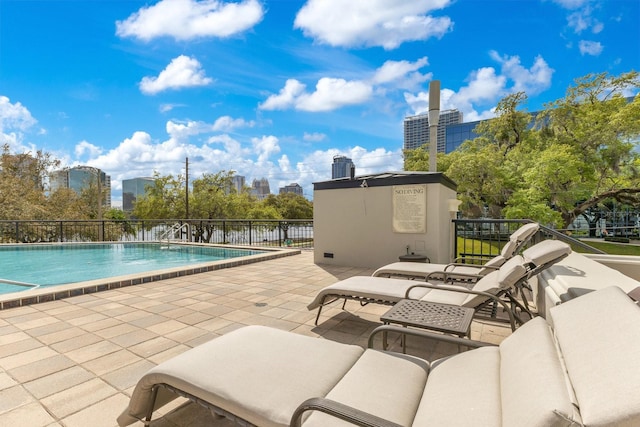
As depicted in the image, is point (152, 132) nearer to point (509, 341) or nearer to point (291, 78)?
point (291, 78)

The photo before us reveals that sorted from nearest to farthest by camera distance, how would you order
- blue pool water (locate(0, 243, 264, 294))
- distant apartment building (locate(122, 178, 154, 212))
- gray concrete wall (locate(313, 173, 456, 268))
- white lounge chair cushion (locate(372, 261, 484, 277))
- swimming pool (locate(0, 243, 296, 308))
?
white lounge chair cushion (locate(372, 261, 484, 277))
swimming pool (locate(0, 243, 296, 308))
gray concrete wall (locate(313, 173, 456, 268))
blue pool water (locate(0, 243, 264, 294))
distant apartment building (locate(122, 178, 154, 212))

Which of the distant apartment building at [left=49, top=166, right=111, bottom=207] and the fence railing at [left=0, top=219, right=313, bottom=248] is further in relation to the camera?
the distant apartment building at [left=49, top=166, right=111, bottom=207]

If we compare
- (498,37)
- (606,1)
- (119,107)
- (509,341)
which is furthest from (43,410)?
(119,107)

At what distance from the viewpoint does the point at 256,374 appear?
1.47 metres

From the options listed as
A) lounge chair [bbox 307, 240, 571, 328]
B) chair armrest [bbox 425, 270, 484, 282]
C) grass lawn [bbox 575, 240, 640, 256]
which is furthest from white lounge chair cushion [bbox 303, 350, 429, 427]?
grass lawn [bbox 575, 240, 640, 256]

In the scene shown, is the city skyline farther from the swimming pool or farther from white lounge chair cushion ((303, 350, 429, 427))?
white lounge chair cushion ((303, 350, 429, 427))

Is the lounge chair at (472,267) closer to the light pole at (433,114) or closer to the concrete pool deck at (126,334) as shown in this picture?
the concrete pool deck at (126,334)

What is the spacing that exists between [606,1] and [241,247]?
18827 millimetres

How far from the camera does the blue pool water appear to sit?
716 centimetres

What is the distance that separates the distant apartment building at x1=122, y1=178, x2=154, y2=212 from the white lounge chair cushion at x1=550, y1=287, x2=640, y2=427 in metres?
26.0

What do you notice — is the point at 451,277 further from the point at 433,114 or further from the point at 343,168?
the point at 343,168

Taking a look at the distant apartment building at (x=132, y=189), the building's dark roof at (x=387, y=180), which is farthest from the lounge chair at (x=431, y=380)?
the distant apartment building at (x=132, y=189)

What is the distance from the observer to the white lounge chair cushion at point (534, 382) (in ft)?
2.61

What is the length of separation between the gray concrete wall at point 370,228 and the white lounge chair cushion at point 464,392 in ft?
14.6
